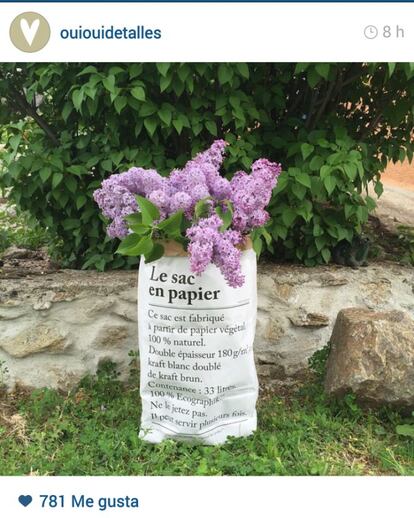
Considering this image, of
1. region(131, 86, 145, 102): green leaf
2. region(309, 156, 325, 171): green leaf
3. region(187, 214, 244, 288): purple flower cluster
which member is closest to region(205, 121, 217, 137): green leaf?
region(131, 86, 145, 102): green leaf

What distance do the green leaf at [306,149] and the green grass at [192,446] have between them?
1084 millimetres

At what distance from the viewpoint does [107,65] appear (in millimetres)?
3377

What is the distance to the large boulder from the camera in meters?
3.13

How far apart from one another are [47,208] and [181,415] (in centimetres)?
141

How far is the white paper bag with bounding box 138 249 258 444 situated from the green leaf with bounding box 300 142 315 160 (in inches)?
30.3

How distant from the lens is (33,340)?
3.51 m

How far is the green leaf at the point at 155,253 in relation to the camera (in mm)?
2770

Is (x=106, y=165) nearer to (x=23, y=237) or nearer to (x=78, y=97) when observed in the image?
(x=78, y=97)

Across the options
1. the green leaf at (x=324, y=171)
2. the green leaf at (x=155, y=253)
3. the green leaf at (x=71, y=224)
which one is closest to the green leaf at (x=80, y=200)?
the green leaf at (x=71, y=224)

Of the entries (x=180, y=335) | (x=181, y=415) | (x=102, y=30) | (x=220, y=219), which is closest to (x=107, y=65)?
(x=102, y=30)

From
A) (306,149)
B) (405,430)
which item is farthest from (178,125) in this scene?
(405,430)

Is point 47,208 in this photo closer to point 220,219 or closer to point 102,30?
point 102,30
